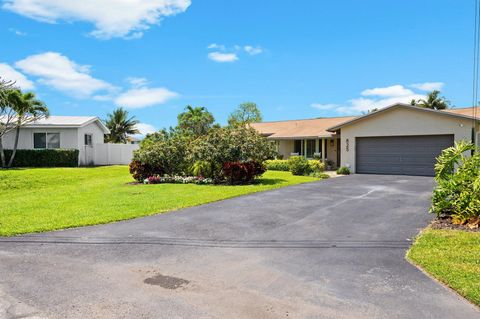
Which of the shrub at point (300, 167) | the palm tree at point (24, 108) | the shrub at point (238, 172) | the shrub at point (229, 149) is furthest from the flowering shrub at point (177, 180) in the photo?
the palm tree at point (24, 108)

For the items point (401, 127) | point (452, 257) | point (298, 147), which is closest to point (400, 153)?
point (401, 127)

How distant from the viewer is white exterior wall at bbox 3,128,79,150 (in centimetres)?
2800

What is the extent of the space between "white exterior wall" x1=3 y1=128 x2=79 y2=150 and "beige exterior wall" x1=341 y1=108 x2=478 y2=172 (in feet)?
65.9

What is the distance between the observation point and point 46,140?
28375 millimetres

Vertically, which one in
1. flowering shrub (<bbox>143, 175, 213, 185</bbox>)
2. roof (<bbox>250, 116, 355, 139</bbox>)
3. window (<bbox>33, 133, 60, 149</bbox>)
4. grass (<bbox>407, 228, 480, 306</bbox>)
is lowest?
grass (<bbox>407, 228, 480, 306</bbox>)

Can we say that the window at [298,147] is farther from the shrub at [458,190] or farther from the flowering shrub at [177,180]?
the shrub at [458,190]

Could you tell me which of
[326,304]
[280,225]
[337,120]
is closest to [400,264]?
[326,304]

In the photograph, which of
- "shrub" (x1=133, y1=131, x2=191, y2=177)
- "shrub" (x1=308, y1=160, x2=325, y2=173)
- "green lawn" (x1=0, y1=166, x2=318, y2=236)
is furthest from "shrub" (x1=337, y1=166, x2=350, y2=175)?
"shrub" (x1=133, y1=131, x2=191, y2=177)

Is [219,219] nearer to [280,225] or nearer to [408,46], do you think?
[280,225]

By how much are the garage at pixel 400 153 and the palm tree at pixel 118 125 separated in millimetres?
34039

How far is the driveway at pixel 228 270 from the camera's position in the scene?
4.28m

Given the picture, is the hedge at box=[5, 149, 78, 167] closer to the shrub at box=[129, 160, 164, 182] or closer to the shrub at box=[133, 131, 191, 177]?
the shrub at box=[133, 131, 191, 177]

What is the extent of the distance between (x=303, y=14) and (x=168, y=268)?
13.8 meters

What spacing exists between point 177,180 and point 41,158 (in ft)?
46.3
